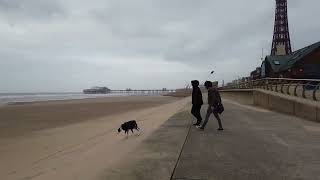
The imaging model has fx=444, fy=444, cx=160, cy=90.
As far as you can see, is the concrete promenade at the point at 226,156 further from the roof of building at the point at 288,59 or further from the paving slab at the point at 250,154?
the roof of building at the point at 288,59

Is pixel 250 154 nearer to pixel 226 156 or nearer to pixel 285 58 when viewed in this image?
pixel 226 156

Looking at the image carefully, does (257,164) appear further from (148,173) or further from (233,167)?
(148,173)

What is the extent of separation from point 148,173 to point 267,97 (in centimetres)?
1956

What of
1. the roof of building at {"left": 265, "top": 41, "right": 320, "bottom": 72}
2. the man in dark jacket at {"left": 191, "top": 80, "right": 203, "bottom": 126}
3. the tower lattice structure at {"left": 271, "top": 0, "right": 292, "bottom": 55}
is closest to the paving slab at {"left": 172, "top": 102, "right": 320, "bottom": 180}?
the man in dark jacket at {"left": 191, "top": 80, "right": 203, "bottom": 126}

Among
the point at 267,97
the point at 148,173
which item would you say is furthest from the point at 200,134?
the point at 267,97

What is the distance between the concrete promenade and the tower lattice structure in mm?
88046

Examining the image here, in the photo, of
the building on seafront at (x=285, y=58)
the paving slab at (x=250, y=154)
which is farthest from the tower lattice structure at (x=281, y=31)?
the paving slab at (x=250, y=154)

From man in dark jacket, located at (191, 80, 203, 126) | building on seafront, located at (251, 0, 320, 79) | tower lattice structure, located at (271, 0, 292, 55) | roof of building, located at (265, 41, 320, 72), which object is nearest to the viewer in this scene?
man in dark jacket, located at (191, 80, 203, 126)

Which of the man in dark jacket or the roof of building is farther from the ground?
the roof of building

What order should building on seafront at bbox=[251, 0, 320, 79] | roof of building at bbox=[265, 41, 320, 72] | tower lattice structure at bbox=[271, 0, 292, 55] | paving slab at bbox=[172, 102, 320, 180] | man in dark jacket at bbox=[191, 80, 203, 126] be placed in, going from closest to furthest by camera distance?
paving slab at bbox=[172, 102, 320, 180]
man in dark jacket at bbox=[191, 80, 203, 126]
building on seafront at bbox=[251, 0, 320, 79]
roof of building at bbox=[265, 41, 320, 72]
tower lattice structure at bbox=[271, 0, 292, 55]

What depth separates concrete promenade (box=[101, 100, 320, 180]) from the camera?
283 inches

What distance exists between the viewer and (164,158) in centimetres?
836

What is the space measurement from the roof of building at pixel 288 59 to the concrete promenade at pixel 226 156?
158ft

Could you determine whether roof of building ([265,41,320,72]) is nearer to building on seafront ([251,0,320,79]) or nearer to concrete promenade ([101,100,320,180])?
building on seafront ([251,0,320,79])
